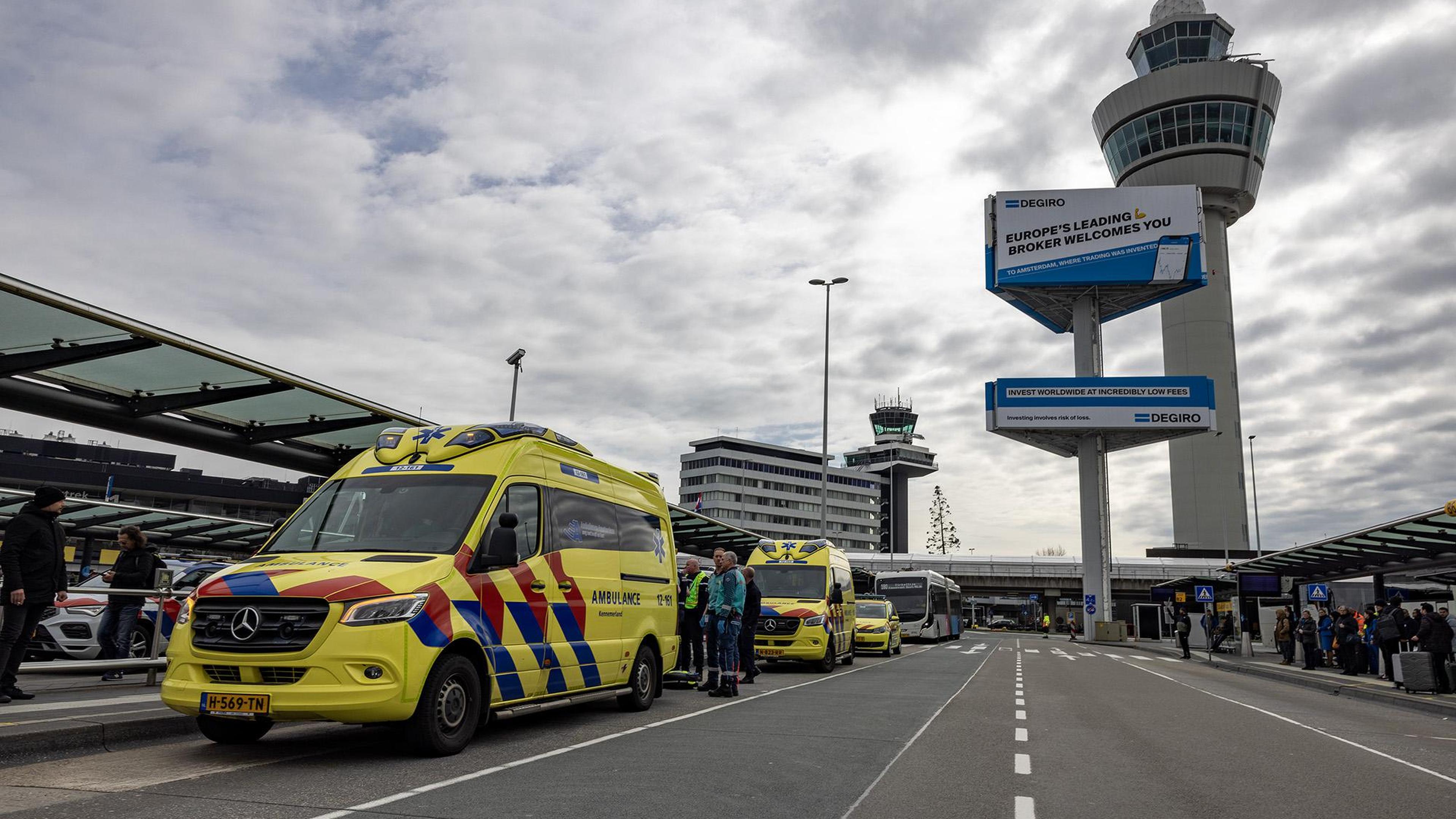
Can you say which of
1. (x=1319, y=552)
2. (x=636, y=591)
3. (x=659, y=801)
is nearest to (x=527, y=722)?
(x=636, y=591)

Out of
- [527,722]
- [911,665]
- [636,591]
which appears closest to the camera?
[527,722]

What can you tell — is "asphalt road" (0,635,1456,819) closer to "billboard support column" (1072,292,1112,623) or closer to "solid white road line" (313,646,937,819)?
"solid white road line" (313,646,937,819)

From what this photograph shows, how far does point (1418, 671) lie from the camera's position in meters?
19.1

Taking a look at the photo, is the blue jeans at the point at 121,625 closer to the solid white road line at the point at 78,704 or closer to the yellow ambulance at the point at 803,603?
the solid white road line at the point at 78,704

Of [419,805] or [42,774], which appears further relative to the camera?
[42,774]

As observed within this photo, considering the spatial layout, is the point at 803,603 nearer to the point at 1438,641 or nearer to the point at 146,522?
the point at 1438,641

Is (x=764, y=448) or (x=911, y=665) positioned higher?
(x=764, y=448)

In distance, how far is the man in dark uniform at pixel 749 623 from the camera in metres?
14.4

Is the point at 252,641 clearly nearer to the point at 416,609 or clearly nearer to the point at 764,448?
the point at 416,609

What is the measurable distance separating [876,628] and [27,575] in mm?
21685

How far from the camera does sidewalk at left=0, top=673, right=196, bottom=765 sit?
22.6 feet

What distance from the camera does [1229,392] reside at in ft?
270

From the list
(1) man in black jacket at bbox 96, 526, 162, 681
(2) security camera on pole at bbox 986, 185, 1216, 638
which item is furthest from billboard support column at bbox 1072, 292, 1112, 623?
(1) man in black jacket at bbox 96, 526, 162, 681

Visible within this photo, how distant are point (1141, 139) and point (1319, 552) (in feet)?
171
